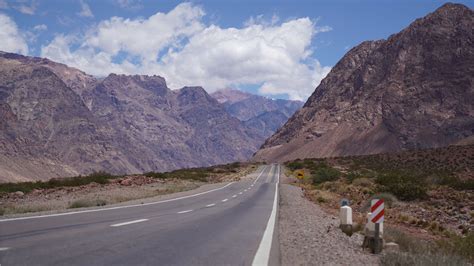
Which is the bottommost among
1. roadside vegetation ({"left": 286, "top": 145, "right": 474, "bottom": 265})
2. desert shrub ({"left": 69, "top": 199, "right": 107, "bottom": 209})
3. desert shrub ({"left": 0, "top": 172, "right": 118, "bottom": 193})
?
roadside vegetation ({"left": 286, "top": 145, "right": 474, "bottom": 265})

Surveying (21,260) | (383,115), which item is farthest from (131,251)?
(383,115)

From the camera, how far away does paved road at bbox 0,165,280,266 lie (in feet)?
27.3

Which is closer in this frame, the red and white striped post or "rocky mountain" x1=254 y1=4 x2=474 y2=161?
the red and white striped post

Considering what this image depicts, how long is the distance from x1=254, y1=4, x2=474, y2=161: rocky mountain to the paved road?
151 m

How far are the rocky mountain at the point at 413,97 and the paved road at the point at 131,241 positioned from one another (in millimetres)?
151115

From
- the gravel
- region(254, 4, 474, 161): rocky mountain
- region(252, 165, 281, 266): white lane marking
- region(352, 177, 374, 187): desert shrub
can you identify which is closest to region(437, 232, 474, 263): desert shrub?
the gravel

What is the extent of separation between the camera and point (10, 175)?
192 meters

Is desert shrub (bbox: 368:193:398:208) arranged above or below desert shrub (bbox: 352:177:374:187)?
below

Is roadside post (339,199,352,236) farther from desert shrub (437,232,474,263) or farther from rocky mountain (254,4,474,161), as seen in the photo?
rocky mountain (254,4,474,161)

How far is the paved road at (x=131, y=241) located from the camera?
8.31 meters

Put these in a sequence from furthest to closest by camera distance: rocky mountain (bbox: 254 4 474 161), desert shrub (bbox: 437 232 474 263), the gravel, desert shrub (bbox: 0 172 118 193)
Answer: rocky mountain (bbox: 254 4 474 161) → desert shrub (bbox: 0 172 118 193) → desert shrub (bbox: 437 232 474 263) → the gravel

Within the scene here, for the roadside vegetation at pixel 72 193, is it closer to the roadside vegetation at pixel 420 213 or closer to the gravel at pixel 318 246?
the gravel at pixel 318 246

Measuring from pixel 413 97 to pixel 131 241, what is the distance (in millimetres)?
175866

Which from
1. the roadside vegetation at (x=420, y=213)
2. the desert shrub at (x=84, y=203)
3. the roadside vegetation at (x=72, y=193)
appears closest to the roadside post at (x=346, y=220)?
the roadside vegetation at (x=420, y=213)
